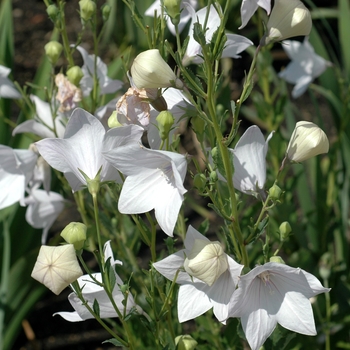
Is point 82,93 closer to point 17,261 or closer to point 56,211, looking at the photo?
point 56,211

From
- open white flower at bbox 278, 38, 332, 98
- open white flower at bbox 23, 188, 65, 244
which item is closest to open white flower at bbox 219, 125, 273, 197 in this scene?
open white flower at bbox 23, 188, 65, 244

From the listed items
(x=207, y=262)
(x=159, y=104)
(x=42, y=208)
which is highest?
(x=159, y=104)

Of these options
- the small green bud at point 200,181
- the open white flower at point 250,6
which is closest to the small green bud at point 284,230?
the small green bud at point 200,181

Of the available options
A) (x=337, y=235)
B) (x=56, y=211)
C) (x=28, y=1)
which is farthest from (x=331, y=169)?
(x=28, y=1)

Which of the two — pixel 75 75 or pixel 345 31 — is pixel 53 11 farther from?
pixel 345 31

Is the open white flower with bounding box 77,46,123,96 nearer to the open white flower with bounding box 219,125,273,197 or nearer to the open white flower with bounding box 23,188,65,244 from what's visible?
the open white flower with bounding box 23,188,65,244

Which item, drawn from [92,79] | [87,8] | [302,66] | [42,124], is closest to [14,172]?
[42,124]
